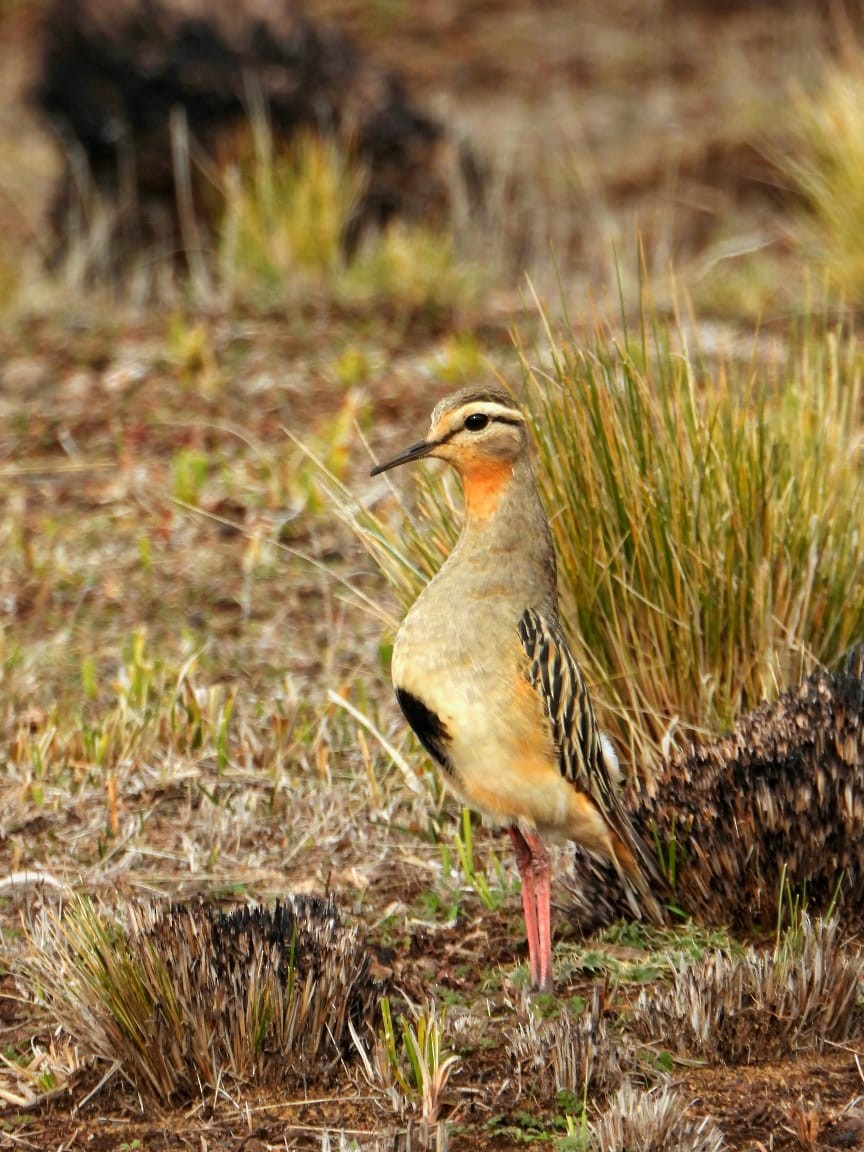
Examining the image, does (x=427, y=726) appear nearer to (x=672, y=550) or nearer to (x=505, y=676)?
(x=505, y=676)

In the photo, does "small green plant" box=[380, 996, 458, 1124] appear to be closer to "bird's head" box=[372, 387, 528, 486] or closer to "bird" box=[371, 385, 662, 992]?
"bird" box=[371, 385, 662, 992]

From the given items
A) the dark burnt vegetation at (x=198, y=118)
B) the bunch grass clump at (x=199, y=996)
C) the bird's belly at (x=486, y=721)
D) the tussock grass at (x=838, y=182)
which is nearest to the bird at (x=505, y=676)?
the bird's belly at (x=486, y=721)

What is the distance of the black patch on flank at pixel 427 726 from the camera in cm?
358

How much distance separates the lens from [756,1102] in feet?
11.1

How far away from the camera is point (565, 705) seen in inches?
146

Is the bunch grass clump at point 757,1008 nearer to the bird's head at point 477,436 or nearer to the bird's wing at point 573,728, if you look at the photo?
the bird's wing at point 573,728

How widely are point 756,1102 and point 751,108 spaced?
9.69m

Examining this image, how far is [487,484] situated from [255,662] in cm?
213

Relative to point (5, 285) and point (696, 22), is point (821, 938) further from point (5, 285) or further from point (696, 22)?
point (696, 22)

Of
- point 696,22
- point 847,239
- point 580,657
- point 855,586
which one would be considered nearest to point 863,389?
point 847,239

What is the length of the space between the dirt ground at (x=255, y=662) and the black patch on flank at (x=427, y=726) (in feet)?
1.91

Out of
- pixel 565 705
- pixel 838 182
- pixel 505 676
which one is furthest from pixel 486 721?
pixel 838 182

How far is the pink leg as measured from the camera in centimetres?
379

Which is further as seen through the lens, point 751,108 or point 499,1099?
point 751,108
